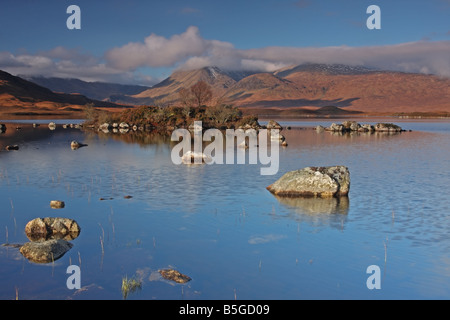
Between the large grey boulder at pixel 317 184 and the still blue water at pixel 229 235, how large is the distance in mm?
808

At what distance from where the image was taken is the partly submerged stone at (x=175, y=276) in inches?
434

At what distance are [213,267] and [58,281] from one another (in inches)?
166

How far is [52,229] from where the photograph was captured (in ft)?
48.9

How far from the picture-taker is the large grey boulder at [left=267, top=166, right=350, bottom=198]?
815 inches

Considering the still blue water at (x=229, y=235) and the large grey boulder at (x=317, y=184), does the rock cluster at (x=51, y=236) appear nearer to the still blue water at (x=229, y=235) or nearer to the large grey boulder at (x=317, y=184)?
the still blue water at (x=229, y=235)

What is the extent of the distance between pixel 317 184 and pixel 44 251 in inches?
517

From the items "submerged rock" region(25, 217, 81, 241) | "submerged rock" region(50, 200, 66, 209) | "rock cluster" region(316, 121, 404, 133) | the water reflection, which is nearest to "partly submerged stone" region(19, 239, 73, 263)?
"submerged rock" region(25, 217, 81, 241)

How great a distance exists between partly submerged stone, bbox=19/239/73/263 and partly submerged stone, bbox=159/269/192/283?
3515mm

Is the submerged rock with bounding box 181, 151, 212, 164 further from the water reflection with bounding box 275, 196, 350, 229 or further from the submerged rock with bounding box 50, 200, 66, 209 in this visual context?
the submerged rock with bounding box 50, 200, 66, 209

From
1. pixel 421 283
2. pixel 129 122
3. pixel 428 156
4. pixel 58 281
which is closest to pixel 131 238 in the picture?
pixel 58 281

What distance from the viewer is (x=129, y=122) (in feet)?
312

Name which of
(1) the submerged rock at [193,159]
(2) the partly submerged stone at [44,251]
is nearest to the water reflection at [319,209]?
(2) the partly submerged stone at [44,251]

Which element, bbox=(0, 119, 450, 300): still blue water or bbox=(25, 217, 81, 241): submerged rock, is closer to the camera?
bbox=(0, 119, 450, 300): still blue water
